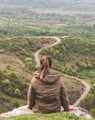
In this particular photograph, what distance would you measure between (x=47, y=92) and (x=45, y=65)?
1.41 metres

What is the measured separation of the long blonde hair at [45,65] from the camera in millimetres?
16828

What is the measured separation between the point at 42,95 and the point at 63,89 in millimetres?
1034

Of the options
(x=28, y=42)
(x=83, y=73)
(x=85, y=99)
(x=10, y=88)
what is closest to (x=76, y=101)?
(x=85, y=99)

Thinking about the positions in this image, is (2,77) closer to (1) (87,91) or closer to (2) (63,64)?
(1) (87,91)

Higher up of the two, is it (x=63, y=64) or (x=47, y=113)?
(x=47, y=113)

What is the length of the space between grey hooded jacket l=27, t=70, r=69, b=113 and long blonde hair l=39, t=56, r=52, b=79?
11.3 inches

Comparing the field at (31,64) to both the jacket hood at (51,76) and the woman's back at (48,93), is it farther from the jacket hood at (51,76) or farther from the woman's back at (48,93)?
the jacket hood at (51,76)

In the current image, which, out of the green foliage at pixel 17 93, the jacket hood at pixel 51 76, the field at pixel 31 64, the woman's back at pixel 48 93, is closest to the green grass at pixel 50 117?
the woman's back at pixel 48 93

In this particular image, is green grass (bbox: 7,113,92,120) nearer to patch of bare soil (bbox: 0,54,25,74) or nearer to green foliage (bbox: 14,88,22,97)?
green foliage (bbox: 14,88,22,97)

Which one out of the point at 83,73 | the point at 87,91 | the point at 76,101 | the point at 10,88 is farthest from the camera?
the point at 83,73

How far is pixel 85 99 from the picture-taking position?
87500mm

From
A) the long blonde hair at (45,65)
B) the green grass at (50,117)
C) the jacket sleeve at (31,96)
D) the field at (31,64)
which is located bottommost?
the field at (31,64)

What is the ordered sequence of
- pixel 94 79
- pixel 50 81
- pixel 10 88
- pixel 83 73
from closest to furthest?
pixel 50 81
pixel 10 88
pixel 94 79
pixel 83 73

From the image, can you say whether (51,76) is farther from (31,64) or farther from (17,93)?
(31,64)
